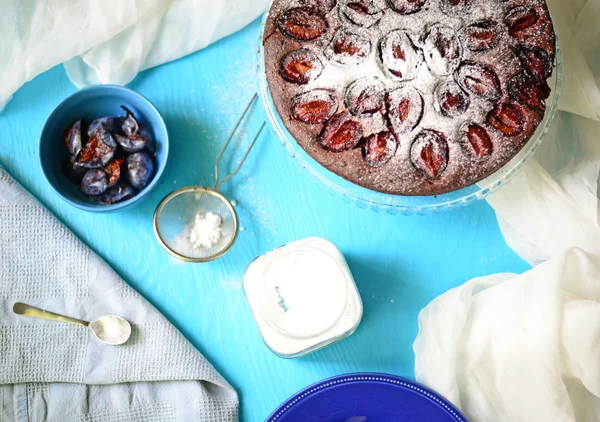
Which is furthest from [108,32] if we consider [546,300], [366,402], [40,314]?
[546,300]

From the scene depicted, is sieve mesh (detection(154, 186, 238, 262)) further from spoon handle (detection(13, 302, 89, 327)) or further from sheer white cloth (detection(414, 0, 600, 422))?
sheer white cloth (detection(414, 0, 600, 422))

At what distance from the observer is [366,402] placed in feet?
4.60

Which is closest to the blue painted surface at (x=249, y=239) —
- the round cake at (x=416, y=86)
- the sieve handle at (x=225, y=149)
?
the sieve handle at (x=225, y=149)

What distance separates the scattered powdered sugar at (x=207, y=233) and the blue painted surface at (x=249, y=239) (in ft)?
0.16

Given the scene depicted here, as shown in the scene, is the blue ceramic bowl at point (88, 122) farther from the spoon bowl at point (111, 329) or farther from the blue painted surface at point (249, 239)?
the spoon bowl at point (111, 329)

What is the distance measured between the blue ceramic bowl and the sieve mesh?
0.29 ft

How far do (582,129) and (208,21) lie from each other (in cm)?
89

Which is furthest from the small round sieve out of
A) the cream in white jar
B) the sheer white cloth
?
the sheer white cloth

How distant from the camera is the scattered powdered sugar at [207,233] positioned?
1.53 metres

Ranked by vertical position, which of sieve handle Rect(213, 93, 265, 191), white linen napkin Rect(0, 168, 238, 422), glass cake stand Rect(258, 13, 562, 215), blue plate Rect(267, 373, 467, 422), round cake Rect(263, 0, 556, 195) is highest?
round cake Rect(263, 0, 556, 195)

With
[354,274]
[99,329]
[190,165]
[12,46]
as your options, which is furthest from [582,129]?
[12,46]

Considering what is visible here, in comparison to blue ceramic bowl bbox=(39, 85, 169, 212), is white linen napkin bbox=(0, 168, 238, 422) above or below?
below

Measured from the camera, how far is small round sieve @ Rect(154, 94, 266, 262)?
1.51 m

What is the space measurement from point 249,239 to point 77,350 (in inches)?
18.1
